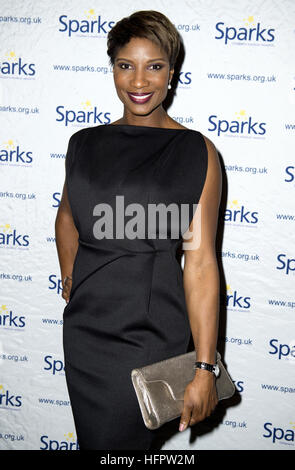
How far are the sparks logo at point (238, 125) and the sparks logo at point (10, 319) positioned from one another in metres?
1.27

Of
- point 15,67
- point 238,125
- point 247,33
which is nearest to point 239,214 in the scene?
point 238,125

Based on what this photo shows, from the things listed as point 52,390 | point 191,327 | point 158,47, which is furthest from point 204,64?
point 52,390

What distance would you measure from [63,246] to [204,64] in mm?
A: 1001

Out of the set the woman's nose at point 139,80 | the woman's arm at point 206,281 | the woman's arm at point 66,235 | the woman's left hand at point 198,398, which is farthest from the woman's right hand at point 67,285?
the woman's nose at point 139,80

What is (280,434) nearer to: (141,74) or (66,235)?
(66,235)

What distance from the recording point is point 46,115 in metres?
1.97

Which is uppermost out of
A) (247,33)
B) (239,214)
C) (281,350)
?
(247,33)

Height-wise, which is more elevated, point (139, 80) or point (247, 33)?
point (247, 33)

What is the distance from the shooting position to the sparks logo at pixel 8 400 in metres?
2.20

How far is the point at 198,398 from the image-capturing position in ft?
3.84

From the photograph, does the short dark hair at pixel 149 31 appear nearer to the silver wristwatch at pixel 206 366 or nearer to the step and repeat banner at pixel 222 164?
the step and repeat banner at pixel 222 164

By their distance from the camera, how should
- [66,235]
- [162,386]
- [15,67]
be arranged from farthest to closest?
[15,67] < [66,235] < [162,386]

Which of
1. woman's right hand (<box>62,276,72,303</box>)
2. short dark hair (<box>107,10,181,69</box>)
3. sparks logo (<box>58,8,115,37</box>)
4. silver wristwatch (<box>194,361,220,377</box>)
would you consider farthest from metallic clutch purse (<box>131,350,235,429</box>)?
sparks logo (<box>58,8,115,37</box>)

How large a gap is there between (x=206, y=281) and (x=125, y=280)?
0.23 m
